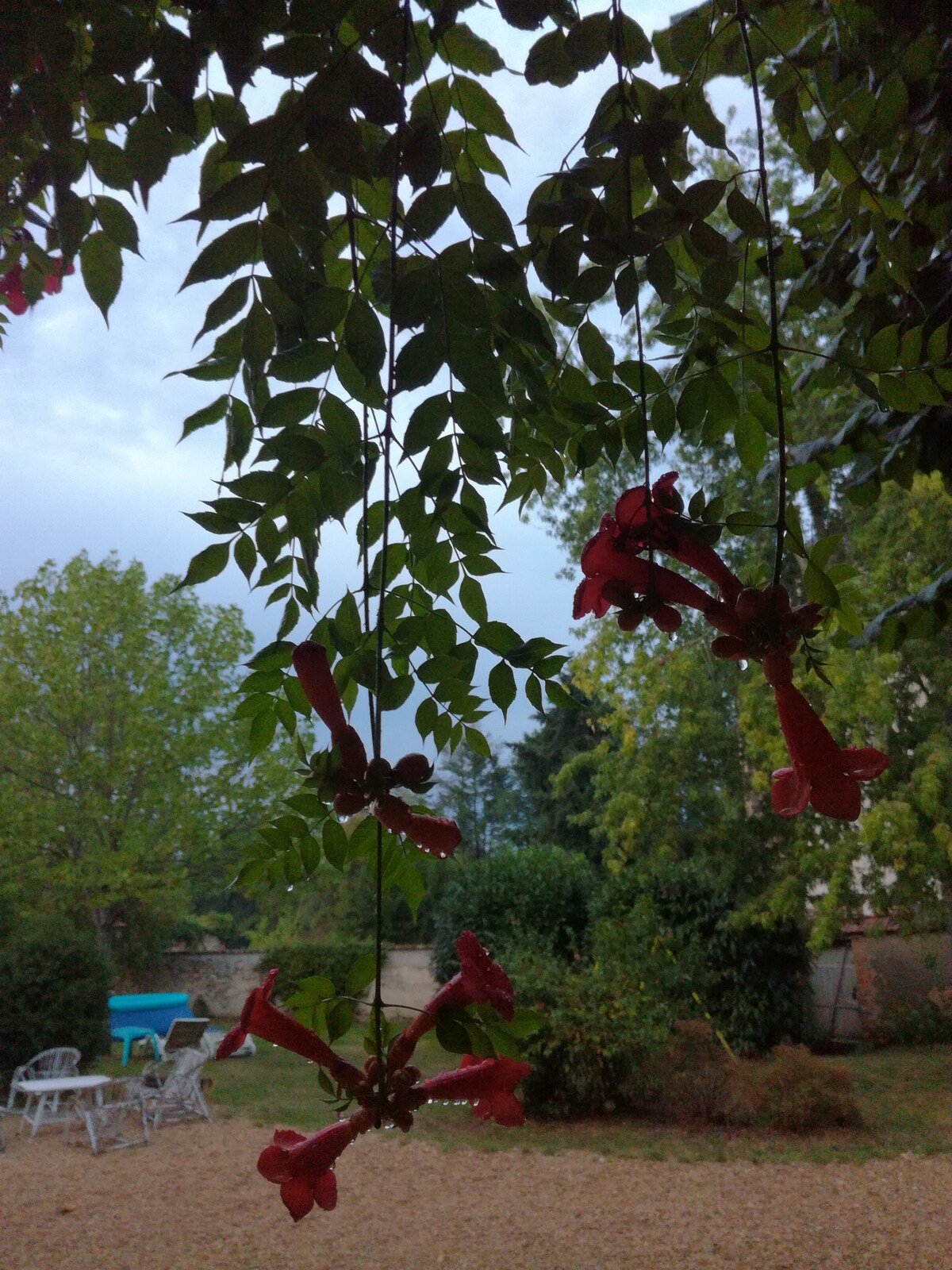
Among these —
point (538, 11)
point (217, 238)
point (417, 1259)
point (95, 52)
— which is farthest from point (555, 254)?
point (417, 1259)

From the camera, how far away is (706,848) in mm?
6836

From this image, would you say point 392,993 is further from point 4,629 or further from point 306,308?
point 306,308

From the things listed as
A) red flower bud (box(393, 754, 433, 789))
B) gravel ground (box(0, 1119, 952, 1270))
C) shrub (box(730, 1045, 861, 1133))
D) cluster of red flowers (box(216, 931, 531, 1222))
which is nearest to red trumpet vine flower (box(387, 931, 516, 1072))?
cluster of red flowers (box(216, 931, 531, 1222))

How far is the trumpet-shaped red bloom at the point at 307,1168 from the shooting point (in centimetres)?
63

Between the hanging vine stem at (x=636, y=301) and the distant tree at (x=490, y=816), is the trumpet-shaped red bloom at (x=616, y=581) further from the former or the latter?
the distant tree at (x=490, y=816)

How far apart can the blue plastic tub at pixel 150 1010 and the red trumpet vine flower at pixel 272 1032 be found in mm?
9718

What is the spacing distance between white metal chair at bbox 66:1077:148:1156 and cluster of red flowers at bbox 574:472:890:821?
603cm

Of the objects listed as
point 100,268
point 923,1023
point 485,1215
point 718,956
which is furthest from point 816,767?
point 923,1023

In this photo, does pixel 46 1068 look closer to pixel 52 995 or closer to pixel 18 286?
pixel 52 995

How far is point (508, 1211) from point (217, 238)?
457 centimetres

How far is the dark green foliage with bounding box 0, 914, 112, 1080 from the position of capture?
6.81m

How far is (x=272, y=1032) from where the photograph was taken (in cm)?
69

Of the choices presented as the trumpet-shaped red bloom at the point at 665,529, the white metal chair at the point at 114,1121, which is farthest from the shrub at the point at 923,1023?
the trumpet-shaped red bloom at the point at 665,529

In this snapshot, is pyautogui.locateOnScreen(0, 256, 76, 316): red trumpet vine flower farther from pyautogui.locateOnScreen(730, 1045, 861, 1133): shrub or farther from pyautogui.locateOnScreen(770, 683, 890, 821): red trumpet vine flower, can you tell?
pyautogui.locateOnScreen(730, 1045, 861, 1133): shrub
